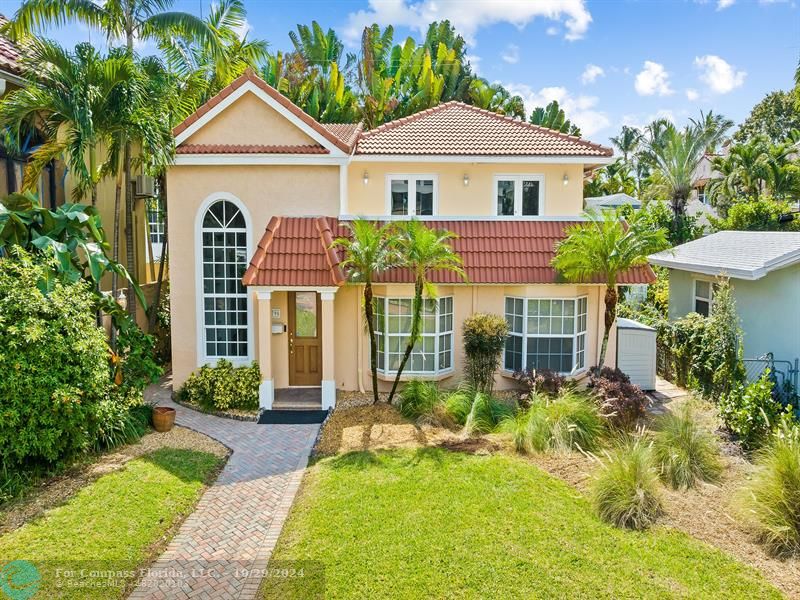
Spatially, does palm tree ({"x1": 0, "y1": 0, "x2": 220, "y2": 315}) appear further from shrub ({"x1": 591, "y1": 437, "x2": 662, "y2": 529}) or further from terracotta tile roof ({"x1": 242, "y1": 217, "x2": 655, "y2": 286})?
shrub ({"x1": 591, "y1": 437, "x2": 662, "y2": 529})

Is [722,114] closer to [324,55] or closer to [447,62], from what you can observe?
[447,62]

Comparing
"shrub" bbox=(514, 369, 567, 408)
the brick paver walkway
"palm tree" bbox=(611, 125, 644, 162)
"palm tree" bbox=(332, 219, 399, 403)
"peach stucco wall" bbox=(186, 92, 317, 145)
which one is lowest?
the brick paver walkway

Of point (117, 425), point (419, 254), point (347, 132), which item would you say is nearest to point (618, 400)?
point (419, 254)

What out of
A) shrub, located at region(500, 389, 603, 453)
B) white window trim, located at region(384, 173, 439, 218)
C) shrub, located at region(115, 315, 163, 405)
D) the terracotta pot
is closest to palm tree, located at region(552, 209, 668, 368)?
shrub, located at region(500, 389, 603, 453)

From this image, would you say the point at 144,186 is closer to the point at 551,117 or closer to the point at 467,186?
the point at 467,186

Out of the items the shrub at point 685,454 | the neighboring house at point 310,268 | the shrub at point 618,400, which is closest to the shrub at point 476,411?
the neighboring house at point 310,268
